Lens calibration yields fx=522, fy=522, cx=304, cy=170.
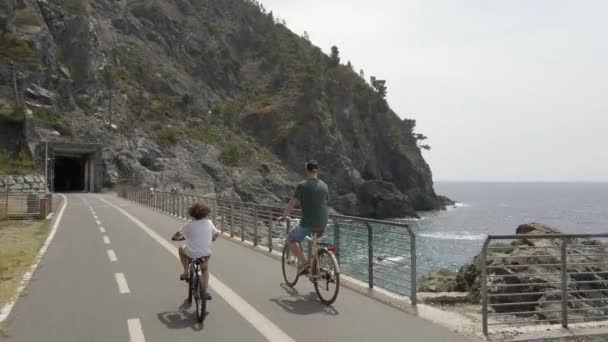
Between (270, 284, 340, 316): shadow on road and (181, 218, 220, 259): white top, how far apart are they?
1528 mm

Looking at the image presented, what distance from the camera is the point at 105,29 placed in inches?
4237

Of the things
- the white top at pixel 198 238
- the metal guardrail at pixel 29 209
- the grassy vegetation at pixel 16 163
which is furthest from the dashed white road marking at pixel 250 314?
the grassy vegetation at pixel 16 163

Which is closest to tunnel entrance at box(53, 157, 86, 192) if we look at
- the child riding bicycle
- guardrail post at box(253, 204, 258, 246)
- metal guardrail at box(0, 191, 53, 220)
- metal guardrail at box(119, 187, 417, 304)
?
metal guardrail at box(0, 191, 53, 220)

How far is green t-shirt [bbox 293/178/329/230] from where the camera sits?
27.6 feet

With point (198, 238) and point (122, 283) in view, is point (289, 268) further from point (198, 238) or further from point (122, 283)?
point (122, 283)

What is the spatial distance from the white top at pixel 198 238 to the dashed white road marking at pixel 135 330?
1.16 meters

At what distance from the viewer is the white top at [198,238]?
750 centimetres

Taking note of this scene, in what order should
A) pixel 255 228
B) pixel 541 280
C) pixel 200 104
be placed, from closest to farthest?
pixel 541 280, pixel 255 228, pixel 200 104

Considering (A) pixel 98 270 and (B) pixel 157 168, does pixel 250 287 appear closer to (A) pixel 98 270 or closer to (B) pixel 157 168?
(A) pixel 98 270

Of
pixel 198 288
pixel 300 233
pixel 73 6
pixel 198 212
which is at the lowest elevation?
pixel 198 288

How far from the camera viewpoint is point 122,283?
32.8ft

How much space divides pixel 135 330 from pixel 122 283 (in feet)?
11.1

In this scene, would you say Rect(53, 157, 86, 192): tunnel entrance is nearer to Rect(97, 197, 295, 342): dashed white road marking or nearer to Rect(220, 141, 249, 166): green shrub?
Rect(220, 141, 249, 166): green shrub

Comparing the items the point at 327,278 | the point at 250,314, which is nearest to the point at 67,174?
the point at 327,278
